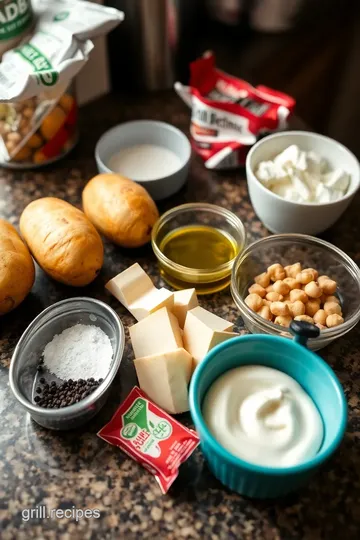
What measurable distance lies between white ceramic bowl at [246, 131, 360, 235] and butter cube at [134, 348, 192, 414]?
30 centimetres

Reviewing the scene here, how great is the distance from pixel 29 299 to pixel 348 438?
49 centimetres

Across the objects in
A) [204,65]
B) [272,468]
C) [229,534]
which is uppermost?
[204,65]

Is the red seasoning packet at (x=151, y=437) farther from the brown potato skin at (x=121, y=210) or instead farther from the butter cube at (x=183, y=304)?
the brown potato skin at (x=121, y=210)

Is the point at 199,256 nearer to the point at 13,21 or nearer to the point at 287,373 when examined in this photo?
the point at 287,373

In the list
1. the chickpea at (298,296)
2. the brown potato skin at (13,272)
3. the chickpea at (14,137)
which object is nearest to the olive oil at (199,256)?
the chickpea at (298,296)

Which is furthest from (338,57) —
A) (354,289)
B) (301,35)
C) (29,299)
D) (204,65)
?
(29,299)

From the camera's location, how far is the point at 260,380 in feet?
2.20

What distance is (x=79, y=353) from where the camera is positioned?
0.74 m

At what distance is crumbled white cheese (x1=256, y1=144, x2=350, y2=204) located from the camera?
2.87 feet

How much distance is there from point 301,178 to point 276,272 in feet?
0.59

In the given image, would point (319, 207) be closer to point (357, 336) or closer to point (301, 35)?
point (357, 336)

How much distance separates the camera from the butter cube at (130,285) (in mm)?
798

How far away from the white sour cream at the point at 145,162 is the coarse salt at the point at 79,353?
32 centimetres

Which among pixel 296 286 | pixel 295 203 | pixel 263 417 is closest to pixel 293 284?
pixel 296 286
